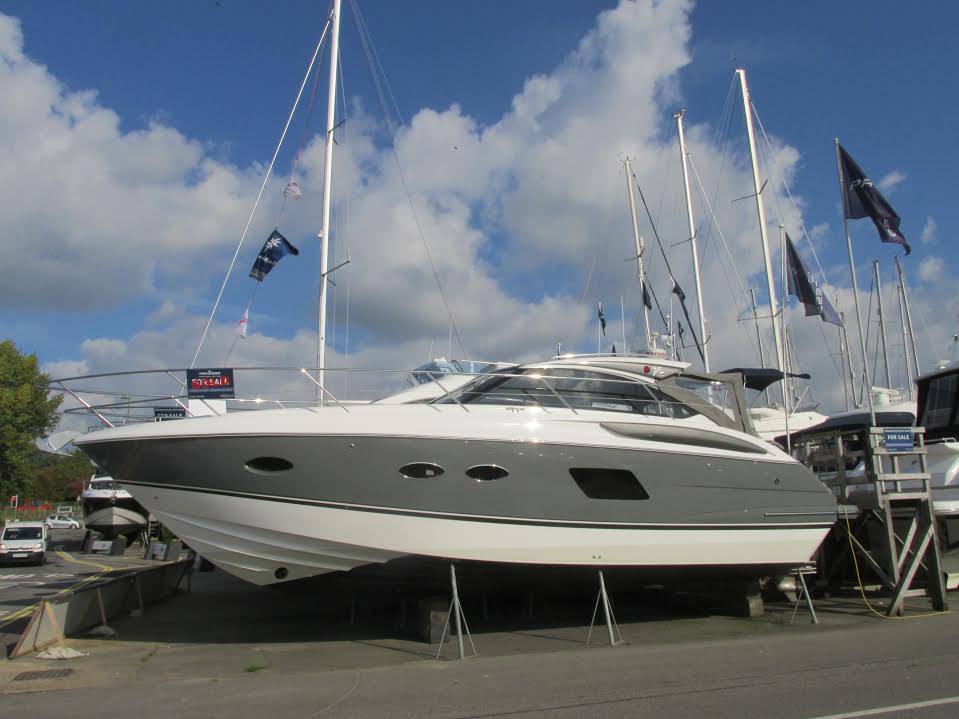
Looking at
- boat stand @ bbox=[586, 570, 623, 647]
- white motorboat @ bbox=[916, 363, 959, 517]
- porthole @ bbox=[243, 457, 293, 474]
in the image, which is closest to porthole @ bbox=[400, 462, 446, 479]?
porthole @ bbox=[243, 457, 293, 474]

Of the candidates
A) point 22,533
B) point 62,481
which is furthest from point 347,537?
point 62,481

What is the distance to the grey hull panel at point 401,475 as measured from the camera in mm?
7324

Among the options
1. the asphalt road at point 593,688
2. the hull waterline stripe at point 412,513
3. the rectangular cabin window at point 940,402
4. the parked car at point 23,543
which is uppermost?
the rectangular cabin window at point 940,402

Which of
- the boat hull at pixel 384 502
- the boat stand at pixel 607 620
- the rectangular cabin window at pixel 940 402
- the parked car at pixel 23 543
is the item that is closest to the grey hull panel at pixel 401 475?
the boat hull at pixel 384 502

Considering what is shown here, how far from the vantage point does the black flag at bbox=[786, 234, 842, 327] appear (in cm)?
1630

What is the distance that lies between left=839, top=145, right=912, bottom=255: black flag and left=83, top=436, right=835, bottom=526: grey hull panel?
6.95 meters

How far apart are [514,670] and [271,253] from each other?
874 cm

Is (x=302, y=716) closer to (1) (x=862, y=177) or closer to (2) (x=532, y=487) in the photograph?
(2) (x=532, y=487)

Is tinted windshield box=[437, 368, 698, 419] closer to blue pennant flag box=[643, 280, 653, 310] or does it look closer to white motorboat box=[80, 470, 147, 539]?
blue pennant flag box=[643, 280, 653, 310]

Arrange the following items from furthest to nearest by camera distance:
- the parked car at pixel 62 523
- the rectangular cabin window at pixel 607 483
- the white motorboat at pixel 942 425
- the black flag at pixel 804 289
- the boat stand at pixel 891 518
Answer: the parked car at pixel 62 523 < the black flag at pixel 804 289 < the white motorboat at pixel 942 425 < the boat stand at pixel 891 518 < the rectangular cabin window at pixel 607 483

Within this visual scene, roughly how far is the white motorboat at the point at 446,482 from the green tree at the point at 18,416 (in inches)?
1311

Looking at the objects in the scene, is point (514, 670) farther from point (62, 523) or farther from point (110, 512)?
point (62, 523)

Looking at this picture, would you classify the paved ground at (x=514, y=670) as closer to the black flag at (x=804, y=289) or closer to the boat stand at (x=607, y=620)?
the boat stand at (x=607, y=620)

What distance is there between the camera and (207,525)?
756cm
